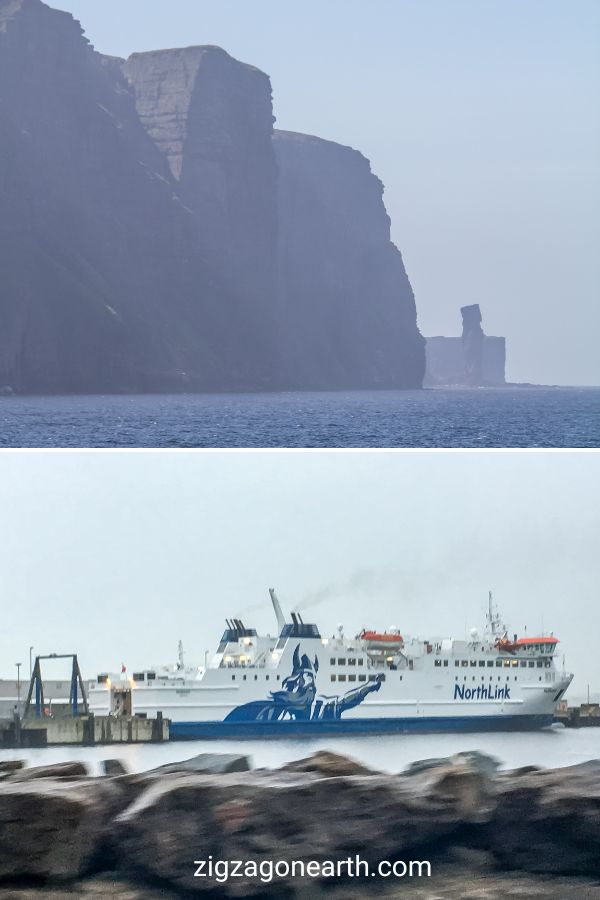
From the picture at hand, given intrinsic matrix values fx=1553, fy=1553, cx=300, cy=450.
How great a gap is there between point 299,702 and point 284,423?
63.2 ft

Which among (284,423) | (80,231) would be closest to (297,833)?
(284,423)

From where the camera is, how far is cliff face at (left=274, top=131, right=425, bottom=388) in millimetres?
57531

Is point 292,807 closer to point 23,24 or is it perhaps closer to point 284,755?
point 284,755

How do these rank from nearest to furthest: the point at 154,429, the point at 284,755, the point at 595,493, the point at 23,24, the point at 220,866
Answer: the point at 220,866 → the point at 595,493 → the point at 284,755 → the point at 154,429 → the point at 23,24

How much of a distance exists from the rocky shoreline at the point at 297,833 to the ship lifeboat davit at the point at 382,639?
203cm

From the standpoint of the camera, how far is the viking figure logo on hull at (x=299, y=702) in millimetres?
12344

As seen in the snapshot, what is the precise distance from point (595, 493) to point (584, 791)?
171 cm

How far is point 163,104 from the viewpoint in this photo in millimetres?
58844

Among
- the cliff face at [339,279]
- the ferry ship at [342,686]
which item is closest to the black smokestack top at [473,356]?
the cliff face at [339,279]

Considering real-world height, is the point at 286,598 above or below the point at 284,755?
above

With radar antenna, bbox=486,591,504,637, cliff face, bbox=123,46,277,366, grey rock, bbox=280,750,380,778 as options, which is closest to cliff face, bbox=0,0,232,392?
cliff face, bbox=123,46,277,366

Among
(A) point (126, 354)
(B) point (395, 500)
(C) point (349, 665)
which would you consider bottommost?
(C) point (349, 665)

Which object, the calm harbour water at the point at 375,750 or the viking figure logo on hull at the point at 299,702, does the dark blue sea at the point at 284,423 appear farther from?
the calm harbour water at the point at 375,750

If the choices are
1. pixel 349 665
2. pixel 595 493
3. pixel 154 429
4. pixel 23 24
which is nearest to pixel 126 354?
pixel 23 24
